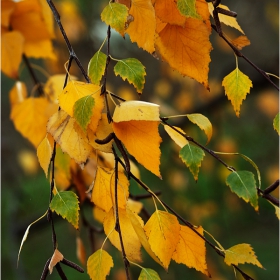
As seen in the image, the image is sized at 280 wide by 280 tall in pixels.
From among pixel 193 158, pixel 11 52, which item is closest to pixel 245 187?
→ pixel 193 158

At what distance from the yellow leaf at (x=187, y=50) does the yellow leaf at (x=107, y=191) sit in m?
0.12

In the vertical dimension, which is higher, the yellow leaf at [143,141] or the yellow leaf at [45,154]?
the yellow leaf at [143,141]

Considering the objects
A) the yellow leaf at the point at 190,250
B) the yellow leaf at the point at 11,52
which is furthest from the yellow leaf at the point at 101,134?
the yellow leaf at the point at 11,52

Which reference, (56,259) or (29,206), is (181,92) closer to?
(29,206)

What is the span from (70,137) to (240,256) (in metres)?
0.20

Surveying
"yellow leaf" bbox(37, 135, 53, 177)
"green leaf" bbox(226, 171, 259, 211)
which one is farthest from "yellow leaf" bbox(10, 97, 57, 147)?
"green leaf" bbox(226, 171, 259, 211)

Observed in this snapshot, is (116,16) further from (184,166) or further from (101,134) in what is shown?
(184,166)

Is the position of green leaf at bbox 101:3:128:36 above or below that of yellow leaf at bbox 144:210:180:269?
above

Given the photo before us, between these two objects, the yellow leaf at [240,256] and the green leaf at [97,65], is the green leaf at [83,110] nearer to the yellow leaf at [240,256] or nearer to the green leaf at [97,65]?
the green leaf at [97,65]

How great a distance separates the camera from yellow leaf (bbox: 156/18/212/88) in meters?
0.53

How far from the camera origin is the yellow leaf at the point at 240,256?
555 millimetres

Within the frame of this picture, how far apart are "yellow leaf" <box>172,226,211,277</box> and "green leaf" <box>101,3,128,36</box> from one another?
20cm

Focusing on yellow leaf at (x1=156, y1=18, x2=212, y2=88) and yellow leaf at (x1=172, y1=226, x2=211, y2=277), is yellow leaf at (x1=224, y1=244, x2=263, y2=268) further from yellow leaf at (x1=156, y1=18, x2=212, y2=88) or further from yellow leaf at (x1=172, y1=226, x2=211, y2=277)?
yellow leaf at (x1=156, y1=18, x2=212, y2=88)

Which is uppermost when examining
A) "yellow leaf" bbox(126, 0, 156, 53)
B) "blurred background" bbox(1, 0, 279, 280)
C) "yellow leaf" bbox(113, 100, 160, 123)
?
"yellow leaf" bbox(126, 0, 156, 53)
